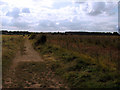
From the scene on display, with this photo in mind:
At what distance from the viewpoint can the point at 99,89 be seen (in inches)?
229

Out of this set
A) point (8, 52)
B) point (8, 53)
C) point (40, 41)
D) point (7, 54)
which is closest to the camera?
point (7, 54)

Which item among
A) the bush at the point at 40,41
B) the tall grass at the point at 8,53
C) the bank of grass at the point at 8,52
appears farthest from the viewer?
the bush at the point at 40,41

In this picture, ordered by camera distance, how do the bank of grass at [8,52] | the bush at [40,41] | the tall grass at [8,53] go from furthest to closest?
the bush at [40,41]
the tall grass at [8,53]
the bank of grass at [8,52]

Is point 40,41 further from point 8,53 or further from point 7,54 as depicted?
point 7,54

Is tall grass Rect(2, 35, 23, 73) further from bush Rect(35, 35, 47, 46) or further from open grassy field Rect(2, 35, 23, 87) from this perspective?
bush Rect(35, 35, 47, 46)

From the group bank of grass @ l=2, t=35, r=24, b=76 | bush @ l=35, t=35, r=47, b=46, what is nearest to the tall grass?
bank of grass @ l=2, t=35, r=24, b=76

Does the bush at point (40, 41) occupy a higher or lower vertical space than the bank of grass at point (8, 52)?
higher

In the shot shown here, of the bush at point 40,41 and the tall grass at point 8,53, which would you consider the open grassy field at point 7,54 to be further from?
the bush at point 40,41

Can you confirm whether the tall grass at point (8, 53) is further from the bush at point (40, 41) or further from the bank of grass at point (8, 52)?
the bush at point (40, 41)

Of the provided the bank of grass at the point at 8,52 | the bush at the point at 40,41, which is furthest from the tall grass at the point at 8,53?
the bush at the point at 40,41

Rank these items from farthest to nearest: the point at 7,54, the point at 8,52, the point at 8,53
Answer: the point at 8,52, the point at 8,53, the point at 7,54

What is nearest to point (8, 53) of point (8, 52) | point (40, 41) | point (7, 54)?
point (8, 52)

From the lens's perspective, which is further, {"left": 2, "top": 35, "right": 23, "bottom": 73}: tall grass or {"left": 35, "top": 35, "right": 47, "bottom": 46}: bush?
{"left": 35, "top": 35, "right": 47, "bottom": 46}: bush

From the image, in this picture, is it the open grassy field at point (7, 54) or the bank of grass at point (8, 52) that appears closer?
the open grassy field at point (7, 54)
